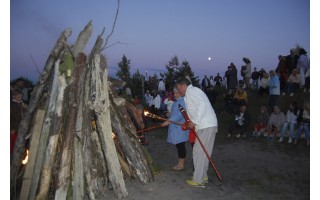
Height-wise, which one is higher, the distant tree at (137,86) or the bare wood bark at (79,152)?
the distant tree at (137,86)

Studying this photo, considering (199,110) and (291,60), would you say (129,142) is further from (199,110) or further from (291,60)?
(291,60)

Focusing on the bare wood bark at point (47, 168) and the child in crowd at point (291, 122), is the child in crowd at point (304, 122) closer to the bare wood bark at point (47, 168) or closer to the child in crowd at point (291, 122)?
the child in crowd at point (291, 122)

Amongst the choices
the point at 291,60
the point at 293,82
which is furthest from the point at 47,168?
the point at 291,60

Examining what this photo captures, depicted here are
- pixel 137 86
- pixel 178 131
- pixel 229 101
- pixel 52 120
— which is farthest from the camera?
pixel 137 86

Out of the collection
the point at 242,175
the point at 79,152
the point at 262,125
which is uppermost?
the point at 262,125

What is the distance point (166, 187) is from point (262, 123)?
7.26 m

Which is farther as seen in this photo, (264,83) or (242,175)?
(264,83)

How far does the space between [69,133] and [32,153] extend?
30.0 inches

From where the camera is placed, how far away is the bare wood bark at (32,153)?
514cm

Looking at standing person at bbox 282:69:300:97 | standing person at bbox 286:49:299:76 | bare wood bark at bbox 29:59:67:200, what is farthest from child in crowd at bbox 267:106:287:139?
bare wood bark at bbox 29:59:67:200

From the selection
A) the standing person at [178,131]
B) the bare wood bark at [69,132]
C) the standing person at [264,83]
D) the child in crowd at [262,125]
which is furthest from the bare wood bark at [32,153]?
the standing person at [264,83]

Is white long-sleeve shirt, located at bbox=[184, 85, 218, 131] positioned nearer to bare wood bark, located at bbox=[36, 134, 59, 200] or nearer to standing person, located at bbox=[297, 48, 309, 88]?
bare wood bark, located at bbox=[36, 134, 59, 200]

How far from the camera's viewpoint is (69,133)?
5258mm
